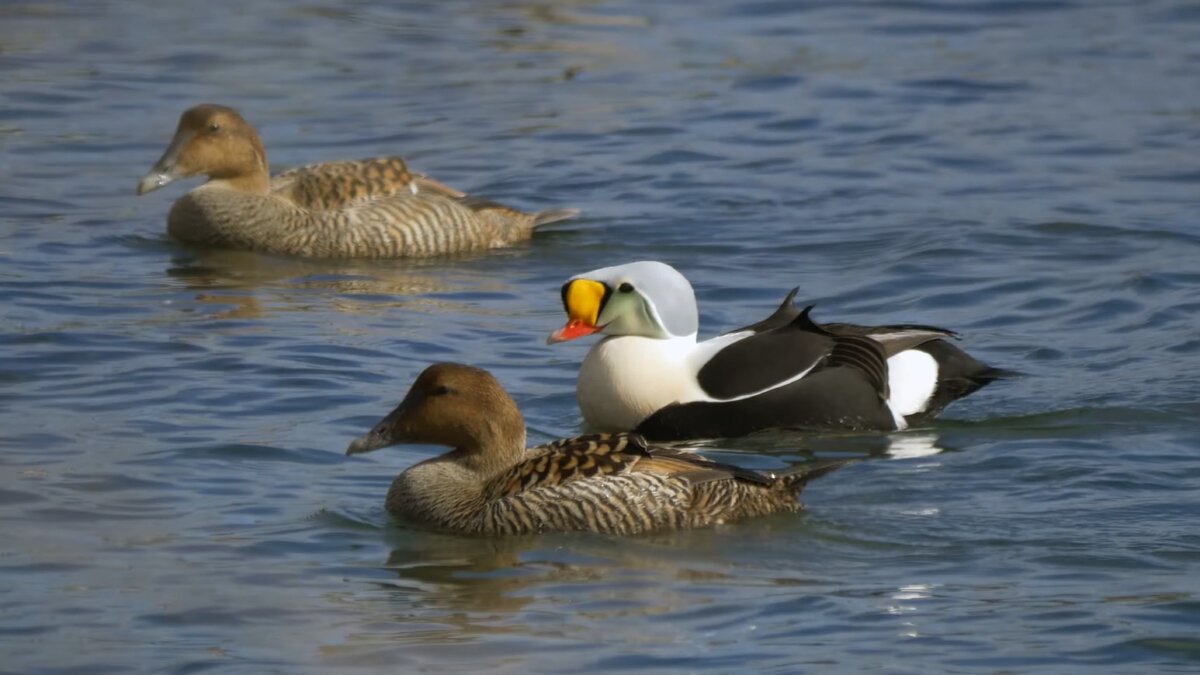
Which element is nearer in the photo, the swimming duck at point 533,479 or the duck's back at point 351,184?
the swimming duck at point 533,479

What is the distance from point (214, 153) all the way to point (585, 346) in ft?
10.6

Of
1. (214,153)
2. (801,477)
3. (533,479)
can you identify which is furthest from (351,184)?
(801,477)

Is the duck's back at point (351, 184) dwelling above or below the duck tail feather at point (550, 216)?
above

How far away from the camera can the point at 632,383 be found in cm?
1016

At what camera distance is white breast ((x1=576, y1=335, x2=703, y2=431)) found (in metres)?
10.2

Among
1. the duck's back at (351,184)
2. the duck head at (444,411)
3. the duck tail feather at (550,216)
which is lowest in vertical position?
the duck head at (444,411)

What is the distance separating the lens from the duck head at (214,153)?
45.2 ft

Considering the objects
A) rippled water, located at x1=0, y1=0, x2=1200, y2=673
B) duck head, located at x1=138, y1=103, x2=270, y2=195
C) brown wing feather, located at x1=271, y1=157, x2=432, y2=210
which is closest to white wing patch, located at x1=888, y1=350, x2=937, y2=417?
rippled water, located at x1=0, y1=0, x2=1200, y2=673

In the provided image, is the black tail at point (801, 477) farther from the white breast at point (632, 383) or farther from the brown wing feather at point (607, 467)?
the white breast at point (632, 383)

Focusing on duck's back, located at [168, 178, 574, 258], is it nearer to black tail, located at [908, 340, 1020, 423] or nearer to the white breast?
the white breast

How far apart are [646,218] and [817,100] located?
3.95m

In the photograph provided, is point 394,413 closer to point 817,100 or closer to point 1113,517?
point 1113,517

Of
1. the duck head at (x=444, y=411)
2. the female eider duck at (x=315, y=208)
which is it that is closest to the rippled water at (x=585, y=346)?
the female eider duck at (x=315, y=208)

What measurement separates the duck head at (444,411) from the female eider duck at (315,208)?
522cm
